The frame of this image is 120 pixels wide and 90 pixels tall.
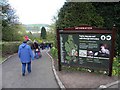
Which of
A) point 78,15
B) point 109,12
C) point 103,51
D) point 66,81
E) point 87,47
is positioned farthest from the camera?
point 109,12

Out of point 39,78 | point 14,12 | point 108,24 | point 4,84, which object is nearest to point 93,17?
point 108,24

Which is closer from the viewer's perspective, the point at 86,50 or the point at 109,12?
the point at 86,50

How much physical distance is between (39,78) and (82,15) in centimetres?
679

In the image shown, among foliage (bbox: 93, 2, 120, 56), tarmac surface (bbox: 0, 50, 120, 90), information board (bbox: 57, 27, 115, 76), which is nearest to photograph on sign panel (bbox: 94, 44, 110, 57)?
information board (bbox: 57, 27, 115, 76)

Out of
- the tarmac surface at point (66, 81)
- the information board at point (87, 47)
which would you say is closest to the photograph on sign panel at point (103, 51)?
the information board at point (87, 47)

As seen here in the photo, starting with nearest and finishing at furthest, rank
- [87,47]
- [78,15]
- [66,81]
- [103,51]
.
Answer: [66,81] → [103,51] → [87,47] → [78,15]

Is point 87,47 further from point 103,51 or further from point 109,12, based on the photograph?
point 109,12

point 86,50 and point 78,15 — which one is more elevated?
point 78,15

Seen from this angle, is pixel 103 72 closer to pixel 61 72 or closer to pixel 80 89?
pixel 61 72

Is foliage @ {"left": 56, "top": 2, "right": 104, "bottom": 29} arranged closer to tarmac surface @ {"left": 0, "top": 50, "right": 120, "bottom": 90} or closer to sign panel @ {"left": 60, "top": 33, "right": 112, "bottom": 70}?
sign panel @ {"left": 60, "top": 33, "right": 112, "bottom": 70}

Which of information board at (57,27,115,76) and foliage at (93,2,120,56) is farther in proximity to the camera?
foliage at (93,2,120,56)

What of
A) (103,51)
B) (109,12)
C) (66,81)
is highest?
(109,12)

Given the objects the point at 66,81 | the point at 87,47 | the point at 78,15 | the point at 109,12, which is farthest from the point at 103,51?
the point at 109,12

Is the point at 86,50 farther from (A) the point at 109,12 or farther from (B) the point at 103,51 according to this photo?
(A) the point at 109,12
